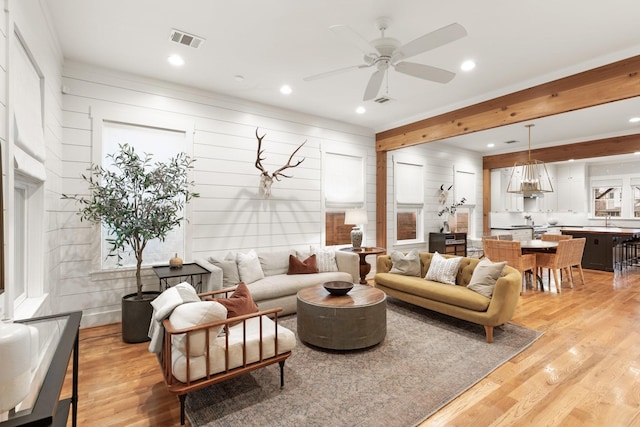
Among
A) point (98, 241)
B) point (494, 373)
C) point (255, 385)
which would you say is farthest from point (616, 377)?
point (98, 241)

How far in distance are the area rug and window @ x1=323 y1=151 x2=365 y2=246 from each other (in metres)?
2.75

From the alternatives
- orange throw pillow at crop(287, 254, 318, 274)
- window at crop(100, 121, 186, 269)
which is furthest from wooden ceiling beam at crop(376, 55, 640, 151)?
window at crop(100, 121, 186, 269)

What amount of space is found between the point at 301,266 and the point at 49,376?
3.66m

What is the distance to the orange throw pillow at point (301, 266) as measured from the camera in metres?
4.73

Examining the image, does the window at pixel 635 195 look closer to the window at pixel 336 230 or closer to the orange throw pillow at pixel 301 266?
the window at pixel 336 230

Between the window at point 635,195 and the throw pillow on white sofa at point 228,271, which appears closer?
the throw pillow on white sofa at point 228,271

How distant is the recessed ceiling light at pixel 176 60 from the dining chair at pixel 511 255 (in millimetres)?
5420

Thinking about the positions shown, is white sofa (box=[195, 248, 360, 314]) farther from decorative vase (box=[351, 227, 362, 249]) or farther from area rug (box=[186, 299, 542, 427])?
area rug (box=[186, 299, 542, 427])

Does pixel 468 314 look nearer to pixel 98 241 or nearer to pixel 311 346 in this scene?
pixel 311 346

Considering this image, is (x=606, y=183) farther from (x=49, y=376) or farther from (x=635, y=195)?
(x=49, y=376)

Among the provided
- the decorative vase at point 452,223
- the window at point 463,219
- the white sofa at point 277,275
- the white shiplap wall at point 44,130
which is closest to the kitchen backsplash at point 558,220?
the window at point 463,219

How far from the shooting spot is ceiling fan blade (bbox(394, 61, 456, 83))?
9.48 ft

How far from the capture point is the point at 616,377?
2.71 metres

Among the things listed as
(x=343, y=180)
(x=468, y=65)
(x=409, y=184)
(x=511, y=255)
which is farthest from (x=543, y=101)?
(x=409, y=184)
